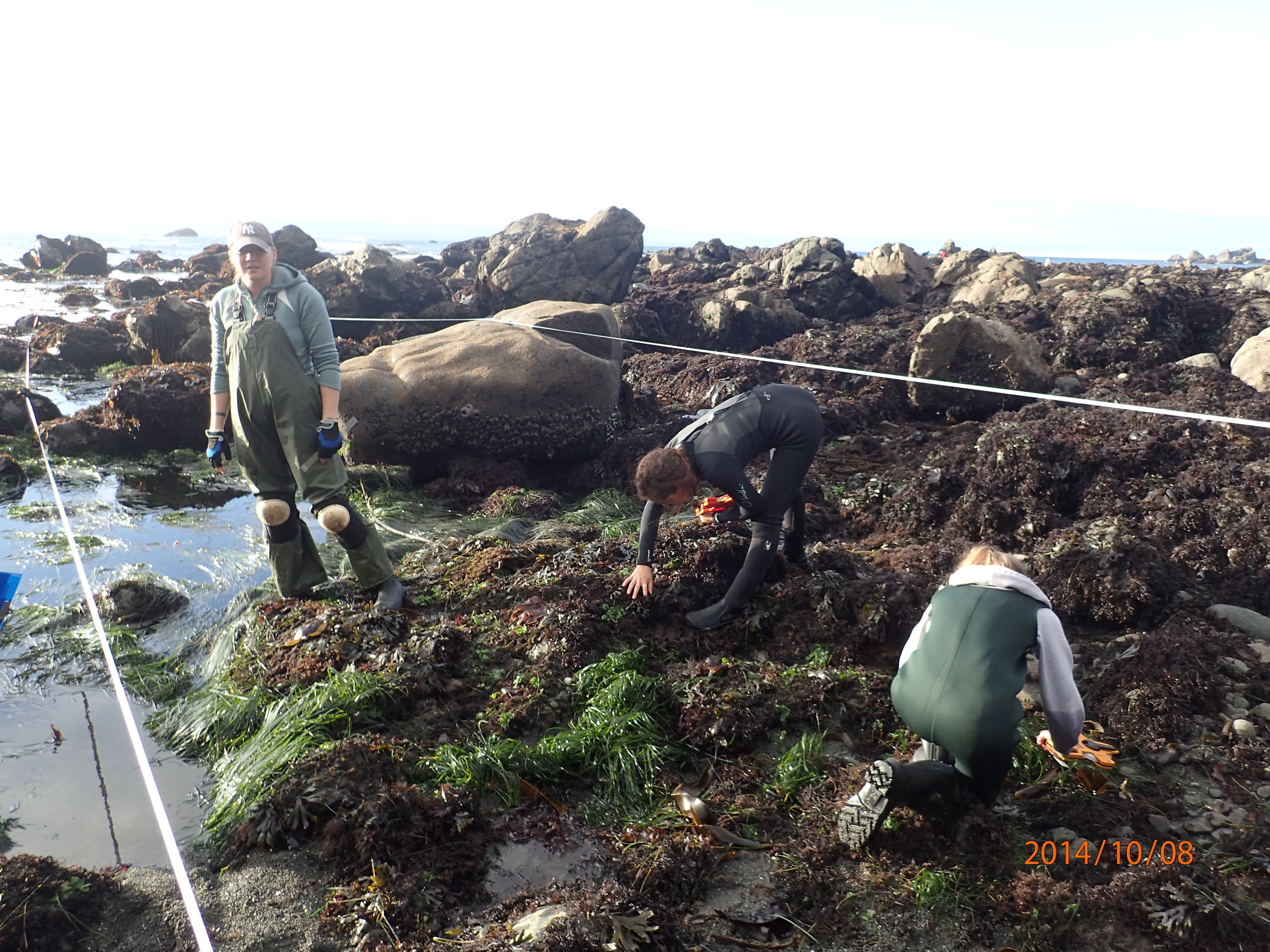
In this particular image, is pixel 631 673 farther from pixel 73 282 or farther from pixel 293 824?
pixel 73 282

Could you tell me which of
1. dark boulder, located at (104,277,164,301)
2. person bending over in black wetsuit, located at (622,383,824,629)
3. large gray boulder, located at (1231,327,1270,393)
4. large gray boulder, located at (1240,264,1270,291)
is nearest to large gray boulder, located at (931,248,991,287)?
large gray boulder, located at (1240,264,1270,291)

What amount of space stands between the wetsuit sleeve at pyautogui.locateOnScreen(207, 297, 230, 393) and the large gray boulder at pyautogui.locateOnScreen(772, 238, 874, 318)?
1242 cm

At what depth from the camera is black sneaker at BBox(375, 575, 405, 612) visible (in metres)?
4.57

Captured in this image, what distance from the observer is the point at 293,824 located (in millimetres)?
3020

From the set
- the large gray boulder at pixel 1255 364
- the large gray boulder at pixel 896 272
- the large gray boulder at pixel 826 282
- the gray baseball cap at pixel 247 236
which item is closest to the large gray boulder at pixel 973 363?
the large gray boulder at pixel 1255 364

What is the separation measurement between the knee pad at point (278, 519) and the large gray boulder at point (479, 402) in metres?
2.64

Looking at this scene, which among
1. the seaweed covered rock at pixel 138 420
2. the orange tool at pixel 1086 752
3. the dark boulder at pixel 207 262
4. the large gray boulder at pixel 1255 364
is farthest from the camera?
the dark boulder at pixel 207 262

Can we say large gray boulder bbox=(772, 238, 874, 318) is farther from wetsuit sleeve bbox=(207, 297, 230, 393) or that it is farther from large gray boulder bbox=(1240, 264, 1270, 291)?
wetsuit sleeve bbox=(207, 297, 230, 393)

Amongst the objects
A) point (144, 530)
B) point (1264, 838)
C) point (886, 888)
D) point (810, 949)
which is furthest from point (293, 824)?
point (144, 530)

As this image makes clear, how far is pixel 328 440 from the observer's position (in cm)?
439

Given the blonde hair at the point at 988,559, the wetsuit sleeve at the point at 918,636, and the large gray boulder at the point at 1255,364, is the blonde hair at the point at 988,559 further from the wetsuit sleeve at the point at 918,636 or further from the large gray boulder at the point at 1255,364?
the large gray boulder at the point at 1255,364

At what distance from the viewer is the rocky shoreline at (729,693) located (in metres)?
2.63
